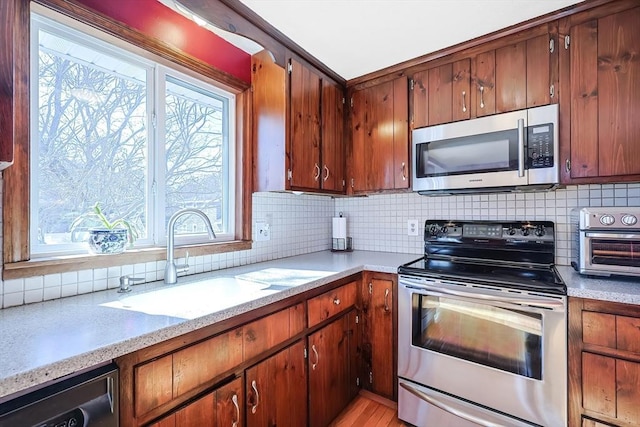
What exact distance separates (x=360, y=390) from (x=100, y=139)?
2.13 metres

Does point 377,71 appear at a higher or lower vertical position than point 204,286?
higher

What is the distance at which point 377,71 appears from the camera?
226cm

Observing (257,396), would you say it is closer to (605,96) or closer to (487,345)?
(487,345)

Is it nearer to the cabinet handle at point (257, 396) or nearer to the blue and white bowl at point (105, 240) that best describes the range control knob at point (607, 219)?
the cabinet handle at point (257, 396)

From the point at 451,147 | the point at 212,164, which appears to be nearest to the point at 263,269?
the point at 212,164

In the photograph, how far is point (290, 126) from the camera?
1934mm

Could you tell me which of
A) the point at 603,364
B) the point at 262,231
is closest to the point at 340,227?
the point at 262,231

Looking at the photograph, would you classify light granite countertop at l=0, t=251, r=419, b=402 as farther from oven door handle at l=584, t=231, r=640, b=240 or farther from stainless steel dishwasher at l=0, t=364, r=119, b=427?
oven door handle at l=584, t=231, r=640, b=240

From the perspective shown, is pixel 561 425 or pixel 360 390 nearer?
pixel 561 425

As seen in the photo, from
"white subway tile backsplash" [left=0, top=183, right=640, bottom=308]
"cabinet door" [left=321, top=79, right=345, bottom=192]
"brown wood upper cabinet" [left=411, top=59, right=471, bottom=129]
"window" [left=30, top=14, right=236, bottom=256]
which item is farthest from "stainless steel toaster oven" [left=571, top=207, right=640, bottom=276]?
"window" [left=30, top=14, right=236, bottom=256]

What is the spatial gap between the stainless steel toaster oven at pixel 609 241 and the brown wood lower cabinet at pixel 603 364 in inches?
9.9

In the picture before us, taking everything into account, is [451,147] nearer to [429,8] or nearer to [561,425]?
[429,8]

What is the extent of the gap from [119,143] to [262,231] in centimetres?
97

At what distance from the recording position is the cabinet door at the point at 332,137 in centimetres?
224
